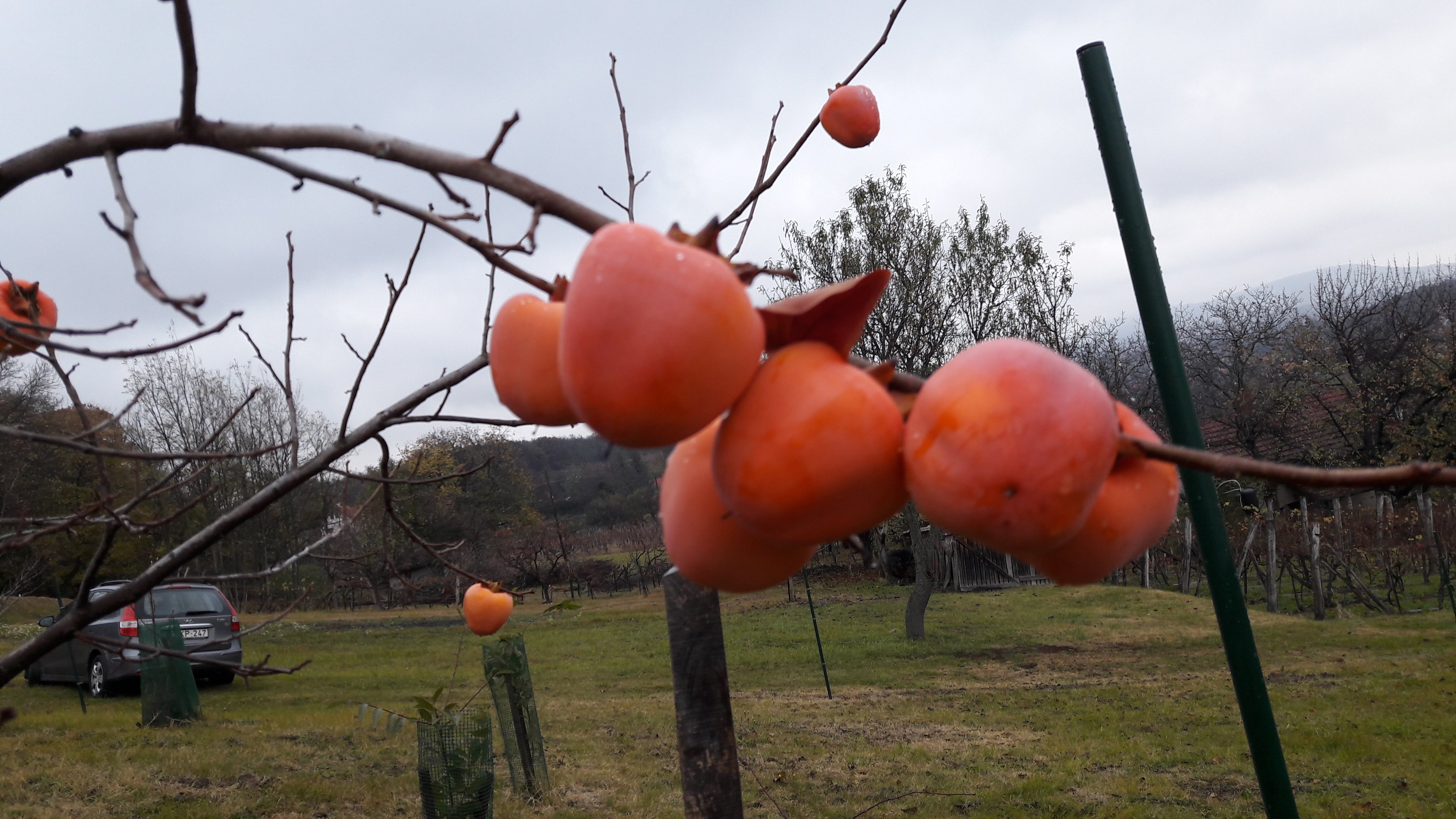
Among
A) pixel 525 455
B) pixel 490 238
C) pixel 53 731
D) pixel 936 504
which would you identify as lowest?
pixel 53 731

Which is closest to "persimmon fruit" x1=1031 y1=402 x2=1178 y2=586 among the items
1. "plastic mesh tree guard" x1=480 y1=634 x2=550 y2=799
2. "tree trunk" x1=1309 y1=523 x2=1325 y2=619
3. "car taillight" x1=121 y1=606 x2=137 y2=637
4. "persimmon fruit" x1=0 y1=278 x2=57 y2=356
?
"persimmon fruit" x1=0 y1=278 x2=57 y2=356

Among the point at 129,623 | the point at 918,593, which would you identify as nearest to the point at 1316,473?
the point at 129,623

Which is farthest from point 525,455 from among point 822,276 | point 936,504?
point 936,504

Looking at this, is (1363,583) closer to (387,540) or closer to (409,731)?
(409,731)

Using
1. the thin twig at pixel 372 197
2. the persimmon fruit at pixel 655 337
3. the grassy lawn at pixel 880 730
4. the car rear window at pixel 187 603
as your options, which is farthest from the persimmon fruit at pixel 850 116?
the car rear window at pixel 187 603

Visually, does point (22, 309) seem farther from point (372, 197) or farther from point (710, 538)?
point (710, 538)

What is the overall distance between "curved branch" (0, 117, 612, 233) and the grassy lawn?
6208mm

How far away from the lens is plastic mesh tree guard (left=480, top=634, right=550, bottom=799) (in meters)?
7.26

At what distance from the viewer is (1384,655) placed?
11617mm

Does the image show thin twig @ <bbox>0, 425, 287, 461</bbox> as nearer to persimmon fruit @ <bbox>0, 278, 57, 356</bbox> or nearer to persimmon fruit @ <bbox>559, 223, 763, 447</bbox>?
persimmon fruit @ <bbox>0, 278, 57, 356</bbox>

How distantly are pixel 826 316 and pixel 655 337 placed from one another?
134mm

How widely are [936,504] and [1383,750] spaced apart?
9211 mm

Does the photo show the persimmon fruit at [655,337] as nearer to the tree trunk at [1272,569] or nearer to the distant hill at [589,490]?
the tree trunk at [1272,569]

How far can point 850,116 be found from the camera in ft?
7.04
